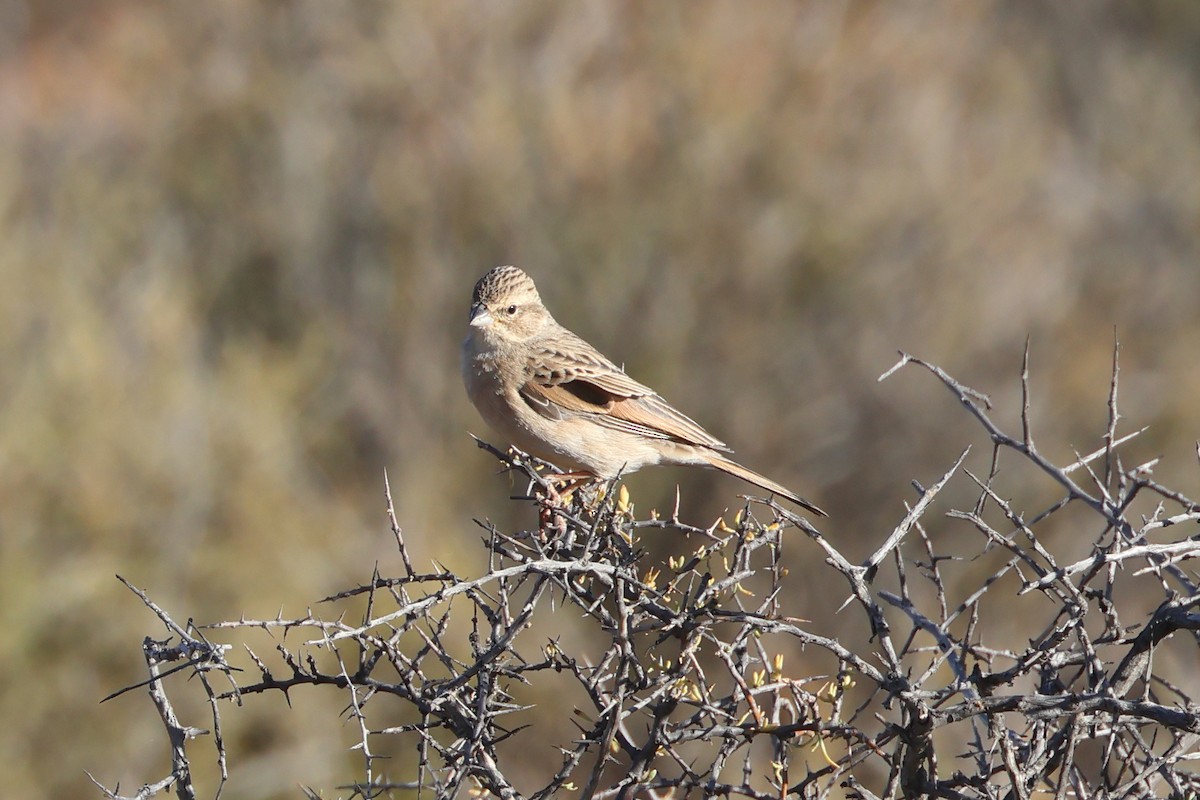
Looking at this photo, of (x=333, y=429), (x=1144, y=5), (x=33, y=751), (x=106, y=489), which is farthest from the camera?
(x=1144, y=5)

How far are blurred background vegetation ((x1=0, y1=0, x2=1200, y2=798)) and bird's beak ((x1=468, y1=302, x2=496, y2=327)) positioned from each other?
15.7 ft

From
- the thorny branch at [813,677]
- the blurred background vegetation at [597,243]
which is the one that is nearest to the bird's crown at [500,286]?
the thorny branch at [813,677]

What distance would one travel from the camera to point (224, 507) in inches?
388

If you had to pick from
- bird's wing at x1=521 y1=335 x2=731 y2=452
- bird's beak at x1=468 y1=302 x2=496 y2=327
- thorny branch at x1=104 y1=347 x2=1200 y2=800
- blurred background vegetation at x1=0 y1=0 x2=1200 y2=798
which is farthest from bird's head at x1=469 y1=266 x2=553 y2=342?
blurred background vegetation at x1=0 y1=0 x2=1200 y2=798

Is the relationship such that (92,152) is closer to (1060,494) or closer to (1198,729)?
(1060,494)

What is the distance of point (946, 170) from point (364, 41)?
5.93m

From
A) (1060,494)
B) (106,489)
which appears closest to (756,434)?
Result: (1060,494)

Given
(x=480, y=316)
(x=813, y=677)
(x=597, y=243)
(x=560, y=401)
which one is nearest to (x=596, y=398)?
(x=560, y=401)

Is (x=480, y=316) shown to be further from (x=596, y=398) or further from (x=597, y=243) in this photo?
(x=597, y=243)

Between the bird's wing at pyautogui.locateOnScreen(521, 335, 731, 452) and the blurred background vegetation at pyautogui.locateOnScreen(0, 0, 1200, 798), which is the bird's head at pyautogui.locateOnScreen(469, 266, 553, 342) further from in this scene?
the blurred background vegetation at pyautogui.locateOnScreen(0, 0, 1200, 798)

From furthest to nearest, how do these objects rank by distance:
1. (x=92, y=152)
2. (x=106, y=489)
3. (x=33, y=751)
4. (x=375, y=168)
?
(x=92, y=152)
(x=375, y=168)
(x=106, y=489)
(x=33, y=751)

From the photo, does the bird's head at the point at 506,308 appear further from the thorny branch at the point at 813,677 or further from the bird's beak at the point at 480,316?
the thorny branch at the point at 813,677

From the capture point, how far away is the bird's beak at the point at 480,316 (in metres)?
6.05

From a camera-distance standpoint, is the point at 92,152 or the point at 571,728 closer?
the point at 571,728
